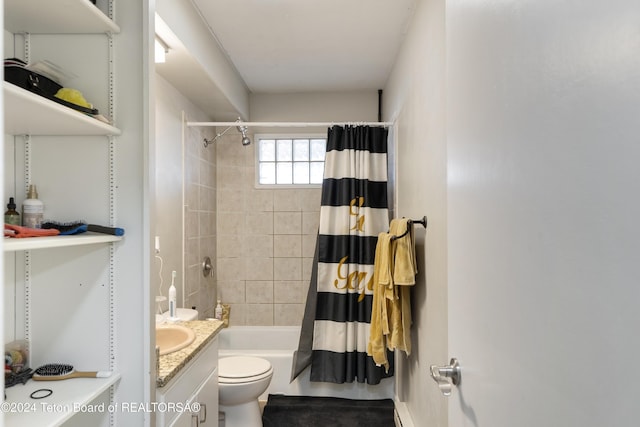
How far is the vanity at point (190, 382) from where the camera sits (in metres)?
1.34

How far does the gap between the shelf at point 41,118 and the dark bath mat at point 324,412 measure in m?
2.22

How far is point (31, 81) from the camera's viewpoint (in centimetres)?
97

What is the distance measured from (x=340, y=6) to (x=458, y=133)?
5.10ft

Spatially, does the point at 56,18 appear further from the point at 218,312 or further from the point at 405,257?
the point at 218,312

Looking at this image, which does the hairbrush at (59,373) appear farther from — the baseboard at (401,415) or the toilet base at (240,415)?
the baseboard at (401,415)

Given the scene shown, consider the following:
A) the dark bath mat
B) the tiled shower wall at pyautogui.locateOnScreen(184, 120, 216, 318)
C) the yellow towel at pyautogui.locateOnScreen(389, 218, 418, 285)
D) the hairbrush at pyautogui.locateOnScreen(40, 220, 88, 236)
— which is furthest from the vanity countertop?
the dark bath mat

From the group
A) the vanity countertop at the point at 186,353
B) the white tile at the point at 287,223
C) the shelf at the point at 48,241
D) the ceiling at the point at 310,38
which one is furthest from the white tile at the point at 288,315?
the shelf at the point at 48,241

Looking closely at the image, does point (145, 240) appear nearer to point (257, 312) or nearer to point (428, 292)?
point (428, 292)

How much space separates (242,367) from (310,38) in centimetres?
220

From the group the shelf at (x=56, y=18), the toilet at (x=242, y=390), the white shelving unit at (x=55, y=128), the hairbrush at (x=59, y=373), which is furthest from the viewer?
the toilet at (x=242, y=390)

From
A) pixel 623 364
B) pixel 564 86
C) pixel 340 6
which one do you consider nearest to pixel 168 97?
pixel 340 6

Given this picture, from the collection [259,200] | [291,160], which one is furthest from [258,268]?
[291,160]

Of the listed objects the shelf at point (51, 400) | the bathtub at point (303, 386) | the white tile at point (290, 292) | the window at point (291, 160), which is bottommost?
the bathtub at point (303, 386)

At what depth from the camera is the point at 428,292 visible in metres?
1.79
